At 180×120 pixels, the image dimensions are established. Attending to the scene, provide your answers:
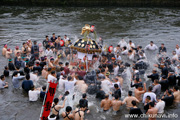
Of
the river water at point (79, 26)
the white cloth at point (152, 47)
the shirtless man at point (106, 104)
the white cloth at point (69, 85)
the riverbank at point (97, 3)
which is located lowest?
the shirtless man at point (106, 104)

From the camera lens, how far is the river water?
8633 millimetres

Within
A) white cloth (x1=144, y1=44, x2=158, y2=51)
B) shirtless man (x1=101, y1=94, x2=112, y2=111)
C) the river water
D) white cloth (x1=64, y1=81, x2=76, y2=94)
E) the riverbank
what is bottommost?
shirtless man (x1=101, y1=94, x2=112, y2=111)

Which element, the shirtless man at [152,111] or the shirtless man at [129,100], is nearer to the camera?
the shirtless man at [152,111]

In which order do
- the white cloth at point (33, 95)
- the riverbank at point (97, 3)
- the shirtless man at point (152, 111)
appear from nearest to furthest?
the shirtless man at point (152, 111) < the white cloth at point (33, 95) < the riverbank at point (97, 3)

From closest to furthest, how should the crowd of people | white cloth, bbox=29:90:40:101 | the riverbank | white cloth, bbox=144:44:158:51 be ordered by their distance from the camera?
the crowd of people, white cloth, bbox=29:90:40:101, white cloth, bbox=144:44:158:51, the riverbank

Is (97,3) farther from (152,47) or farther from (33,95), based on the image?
(33,95)

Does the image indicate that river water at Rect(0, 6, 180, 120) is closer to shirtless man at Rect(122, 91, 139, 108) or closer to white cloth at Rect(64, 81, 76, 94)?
shirtless man at Rect(122, 91, 139, 108)

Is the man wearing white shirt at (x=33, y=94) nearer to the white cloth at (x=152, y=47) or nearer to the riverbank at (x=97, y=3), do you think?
the white cloth at (x=152, y=47)

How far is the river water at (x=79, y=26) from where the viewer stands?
863 cm

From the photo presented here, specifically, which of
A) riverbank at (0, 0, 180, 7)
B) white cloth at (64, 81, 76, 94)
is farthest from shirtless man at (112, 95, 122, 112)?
riverbank at (0, 0, 180, 7)

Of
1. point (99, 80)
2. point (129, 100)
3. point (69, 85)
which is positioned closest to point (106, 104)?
point (129, 100)

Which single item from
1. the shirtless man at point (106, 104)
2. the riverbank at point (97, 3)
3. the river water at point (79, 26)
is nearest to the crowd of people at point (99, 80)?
the shirtless man at point (106, 104)

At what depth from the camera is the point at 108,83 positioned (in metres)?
8.79

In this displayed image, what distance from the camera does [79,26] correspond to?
20875mm
